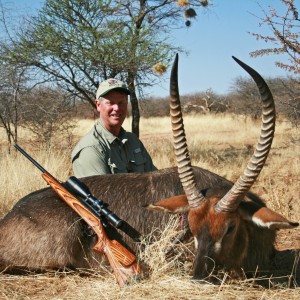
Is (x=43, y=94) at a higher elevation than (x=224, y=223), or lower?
higher

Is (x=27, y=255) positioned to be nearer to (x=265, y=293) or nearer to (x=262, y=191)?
(x=265, y=293)

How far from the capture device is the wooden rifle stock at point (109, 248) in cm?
403

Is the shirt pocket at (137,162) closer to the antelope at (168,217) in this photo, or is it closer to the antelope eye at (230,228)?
the antelope at (168,217)

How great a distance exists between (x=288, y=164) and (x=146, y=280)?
25.0ft

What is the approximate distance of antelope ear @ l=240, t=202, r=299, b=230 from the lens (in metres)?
3.53

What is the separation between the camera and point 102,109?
6.22 m

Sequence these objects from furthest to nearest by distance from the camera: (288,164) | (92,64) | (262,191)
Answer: (92,64)
(288,164)
(262,191)

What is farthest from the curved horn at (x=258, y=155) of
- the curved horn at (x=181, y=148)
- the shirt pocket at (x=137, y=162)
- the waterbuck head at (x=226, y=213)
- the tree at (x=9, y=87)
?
the tree at (x=9, y=87)

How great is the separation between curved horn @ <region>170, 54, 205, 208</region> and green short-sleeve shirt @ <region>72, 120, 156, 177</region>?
169cm

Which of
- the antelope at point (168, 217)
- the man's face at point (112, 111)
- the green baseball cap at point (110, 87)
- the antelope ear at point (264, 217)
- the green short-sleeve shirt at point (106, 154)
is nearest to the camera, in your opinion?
the antelope ear at point (264, 217)

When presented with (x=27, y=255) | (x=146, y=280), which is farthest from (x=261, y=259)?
(x=27, y=255)

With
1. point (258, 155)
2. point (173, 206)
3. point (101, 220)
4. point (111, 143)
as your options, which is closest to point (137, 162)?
point (111, 143)

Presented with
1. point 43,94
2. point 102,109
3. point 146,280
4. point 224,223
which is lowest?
point 146,280

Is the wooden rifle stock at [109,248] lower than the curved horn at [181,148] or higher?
lower
